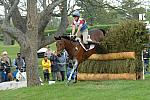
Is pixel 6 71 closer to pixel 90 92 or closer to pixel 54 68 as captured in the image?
pixel 54 68

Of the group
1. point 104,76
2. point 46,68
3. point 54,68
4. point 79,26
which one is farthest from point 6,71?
point 79,26

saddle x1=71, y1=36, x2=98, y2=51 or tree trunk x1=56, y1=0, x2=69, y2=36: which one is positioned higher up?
tree trunk x1=56, y1=0, x2=69, y2=36

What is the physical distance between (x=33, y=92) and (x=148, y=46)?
16.1 ft

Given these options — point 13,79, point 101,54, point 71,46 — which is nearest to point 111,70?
point 101,54

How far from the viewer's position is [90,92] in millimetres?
12195

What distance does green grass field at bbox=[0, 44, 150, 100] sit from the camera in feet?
36.8

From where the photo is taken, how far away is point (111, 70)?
15.4 m

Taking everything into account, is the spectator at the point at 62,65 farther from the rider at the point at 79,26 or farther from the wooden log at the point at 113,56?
the rider at the point at 79,26

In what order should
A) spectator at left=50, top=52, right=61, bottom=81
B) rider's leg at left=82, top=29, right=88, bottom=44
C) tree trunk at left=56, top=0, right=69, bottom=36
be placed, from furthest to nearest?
tree trunk at left=56, top=0, right=69, bottom=36 → spectator at left=50, top=52, right=61, bottom=81 → rider's leg at left=82, top=29, right=88, bottom=44

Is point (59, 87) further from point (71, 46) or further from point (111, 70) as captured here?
point (111, 70)

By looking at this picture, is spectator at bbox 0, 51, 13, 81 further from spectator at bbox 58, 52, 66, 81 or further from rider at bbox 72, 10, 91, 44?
rider at bbox 72, 10, 91, 44

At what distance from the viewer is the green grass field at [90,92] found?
11226mm

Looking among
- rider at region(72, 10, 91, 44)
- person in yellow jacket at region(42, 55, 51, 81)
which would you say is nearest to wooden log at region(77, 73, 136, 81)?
rider at region(72, 10, 91, 44)

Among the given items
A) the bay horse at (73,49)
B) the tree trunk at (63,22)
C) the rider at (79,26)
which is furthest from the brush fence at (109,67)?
the tree trunk at (63,22)
